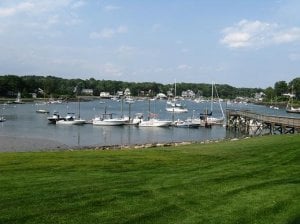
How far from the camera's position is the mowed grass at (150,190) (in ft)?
37.6

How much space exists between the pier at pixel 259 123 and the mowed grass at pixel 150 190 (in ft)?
140

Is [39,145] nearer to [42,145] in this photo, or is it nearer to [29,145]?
[42,145]

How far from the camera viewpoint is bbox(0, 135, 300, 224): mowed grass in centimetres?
1145

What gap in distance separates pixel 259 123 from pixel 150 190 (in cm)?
6707

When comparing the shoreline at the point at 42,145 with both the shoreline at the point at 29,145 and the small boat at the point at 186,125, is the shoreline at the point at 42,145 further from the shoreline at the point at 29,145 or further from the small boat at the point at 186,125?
the small boat at the point at 186,125

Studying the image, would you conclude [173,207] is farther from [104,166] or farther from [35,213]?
[104,166]

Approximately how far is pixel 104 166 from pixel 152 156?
420 centimetres

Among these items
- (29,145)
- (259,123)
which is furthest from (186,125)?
(29,145)

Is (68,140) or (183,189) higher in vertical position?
(183,189)

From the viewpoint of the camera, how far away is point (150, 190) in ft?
46.0

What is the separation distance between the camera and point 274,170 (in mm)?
18625

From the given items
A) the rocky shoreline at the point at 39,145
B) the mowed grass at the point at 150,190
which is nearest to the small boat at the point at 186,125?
the rocky shoreline at the point at 39,145

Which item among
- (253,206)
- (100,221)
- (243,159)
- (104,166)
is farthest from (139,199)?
(243,159)

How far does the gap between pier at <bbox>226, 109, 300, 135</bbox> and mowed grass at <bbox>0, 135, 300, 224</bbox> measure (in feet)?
140
